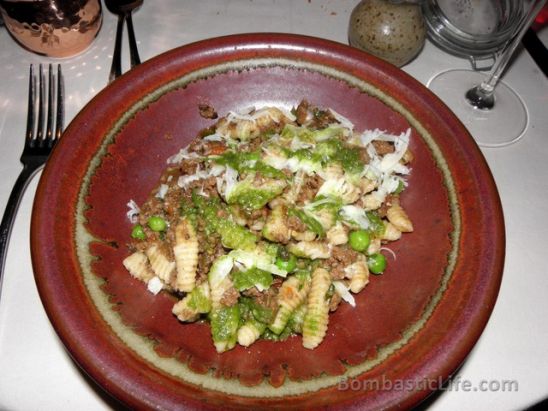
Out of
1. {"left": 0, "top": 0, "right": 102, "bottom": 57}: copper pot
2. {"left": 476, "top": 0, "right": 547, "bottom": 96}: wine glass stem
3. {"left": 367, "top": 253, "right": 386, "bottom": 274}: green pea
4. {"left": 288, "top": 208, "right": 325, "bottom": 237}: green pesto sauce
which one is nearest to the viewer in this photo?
{"left": 288, "top": 208, "right": 325, "bottom": 237}: green pesto sauce

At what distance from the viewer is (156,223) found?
270 cm

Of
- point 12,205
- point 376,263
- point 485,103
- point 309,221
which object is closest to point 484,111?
point 485,103

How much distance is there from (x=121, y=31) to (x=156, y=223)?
7.36ft

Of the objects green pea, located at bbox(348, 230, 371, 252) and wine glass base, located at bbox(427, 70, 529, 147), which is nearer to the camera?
green pea, located at bbox(348, 230, 371, 252)

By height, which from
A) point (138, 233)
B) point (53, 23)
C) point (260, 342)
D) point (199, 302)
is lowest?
point (260, 342)

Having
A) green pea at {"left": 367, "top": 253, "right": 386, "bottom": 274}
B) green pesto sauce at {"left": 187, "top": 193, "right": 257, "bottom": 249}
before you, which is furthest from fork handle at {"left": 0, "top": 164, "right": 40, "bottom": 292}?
green pea at {"left": 367, "top": 253, "right": 386, "bottom": 274}

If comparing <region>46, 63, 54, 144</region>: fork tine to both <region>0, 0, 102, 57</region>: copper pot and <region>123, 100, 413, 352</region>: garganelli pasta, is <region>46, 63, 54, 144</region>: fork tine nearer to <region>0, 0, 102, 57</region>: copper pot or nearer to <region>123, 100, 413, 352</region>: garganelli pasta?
<region>0, 0, 102, 57</region>: copper pot

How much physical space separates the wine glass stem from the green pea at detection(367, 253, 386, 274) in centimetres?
217

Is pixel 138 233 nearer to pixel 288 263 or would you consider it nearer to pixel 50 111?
pixel 288 263

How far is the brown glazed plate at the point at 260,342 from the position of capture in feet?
6.64

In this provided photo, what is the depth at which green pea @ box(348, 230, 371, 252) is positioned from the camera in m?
2.62

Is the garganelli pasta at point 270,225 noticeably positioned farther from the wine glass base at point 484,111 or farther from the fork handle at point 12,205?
the wine glass base at point 484,111

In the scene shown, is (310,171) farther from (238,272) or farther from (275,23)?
(275,23)

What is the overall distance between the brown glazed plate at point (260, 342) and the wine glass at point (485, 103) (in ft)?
4.77
